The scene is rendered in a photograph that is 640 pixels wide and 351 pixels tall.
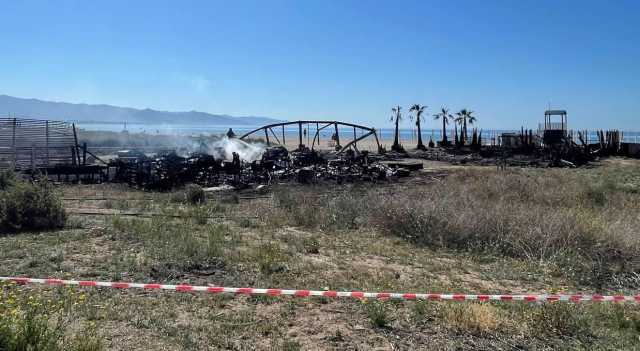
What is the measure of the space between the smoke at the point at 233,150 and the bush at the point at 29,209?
1627 cm

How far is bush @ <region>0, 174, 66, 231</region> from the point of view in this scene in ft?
34.2

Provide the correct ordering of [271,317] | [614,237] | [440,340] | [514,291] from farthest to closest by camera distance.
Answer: [614,237] < [514,291] < [271,317] < [440,340]

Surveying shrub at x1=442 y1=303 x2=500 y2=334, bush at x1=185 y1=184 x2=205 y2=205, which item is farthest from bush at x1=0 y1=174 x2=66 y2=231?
shrub at x1=442 y1=303 x2=500 y2=334

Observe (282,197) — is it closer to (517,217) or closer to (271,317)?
(517,217)

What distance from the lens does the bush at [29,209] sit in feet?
34.2

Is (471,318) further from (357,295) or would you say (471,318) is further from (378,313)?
(357,295)

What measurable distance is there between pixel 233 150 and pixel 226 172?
6588 mm

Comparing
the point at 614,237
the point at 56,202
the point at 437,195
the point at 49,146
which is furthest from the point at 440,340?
the point at 49,146

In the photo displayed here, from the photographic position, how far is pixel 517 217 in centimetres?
1012

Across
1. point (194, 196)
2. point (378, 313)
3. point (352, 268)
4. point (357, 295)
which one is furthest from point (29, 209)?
point (378, 313)

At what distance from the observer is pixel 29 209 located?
10594mm

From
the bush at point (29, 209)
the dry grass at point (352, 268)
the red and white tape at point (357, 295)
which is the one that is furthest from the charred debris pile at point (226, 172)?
the red and white tape at point (357, 295)

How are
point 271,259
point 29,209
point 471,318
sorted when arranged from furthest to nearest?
point 29,209, point 271,259, point 471,318

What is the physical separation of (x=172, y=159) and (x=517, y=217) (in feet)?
52.6
